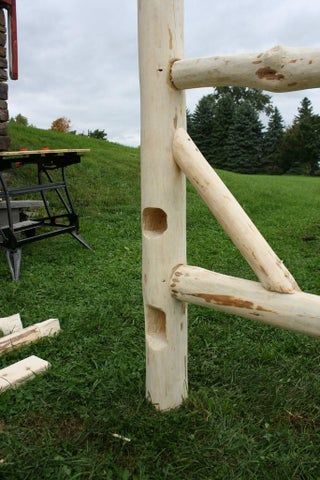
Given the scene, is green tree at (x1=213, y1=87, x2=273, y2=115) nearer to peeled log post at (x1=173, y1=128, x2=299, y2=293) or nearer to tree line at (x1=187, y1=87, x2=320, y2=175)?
tree line at (x1=187, y1=87, x2=320, y2=175)

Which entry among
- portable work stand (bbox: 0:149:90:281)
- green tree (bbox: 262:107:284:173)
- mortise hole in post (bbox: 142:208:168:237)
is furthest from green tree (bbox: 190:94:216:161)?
mortise hole in post (bbox: 142:208:168:237)

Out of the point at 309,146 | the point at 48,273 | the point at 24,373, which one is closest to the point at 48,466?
the point at 24,373

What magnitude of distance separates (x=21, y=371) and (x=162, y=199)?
1251 millimetres

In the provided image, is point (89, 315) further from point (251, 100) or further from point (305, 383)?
point (251, 100)

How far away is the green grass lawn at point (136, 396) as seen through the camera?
6.24 feet

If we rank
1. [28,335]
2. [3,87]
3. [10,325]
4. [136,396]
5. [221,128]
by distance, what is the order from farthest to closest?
[221,128], [3,87], [10,325], [28,335], [136,396]

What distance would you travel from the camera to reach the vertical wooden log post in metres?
1.98

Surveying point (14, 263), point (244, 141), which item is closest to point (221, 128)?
point (244, 141)

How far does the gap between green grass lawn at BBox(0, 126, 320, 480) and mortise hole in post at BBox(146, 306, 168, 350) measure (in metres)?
0.32

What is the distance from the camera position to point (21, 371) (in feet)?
8.36

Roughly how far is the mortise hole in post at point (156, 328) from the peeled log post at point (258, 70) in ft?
3.34

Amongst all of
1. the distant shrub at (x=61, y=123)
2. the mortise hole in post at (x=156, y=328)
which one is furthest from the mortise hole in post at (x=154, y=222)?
the distant shrub at (x=61, y=123)

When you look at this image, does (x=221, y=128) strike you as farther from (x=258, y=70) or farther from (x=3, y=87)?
(x=258, y=70)

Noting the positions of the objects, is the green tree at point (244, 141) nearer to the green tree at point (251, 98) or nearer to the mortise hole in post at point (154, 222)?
the green tree at point (251, 98)
